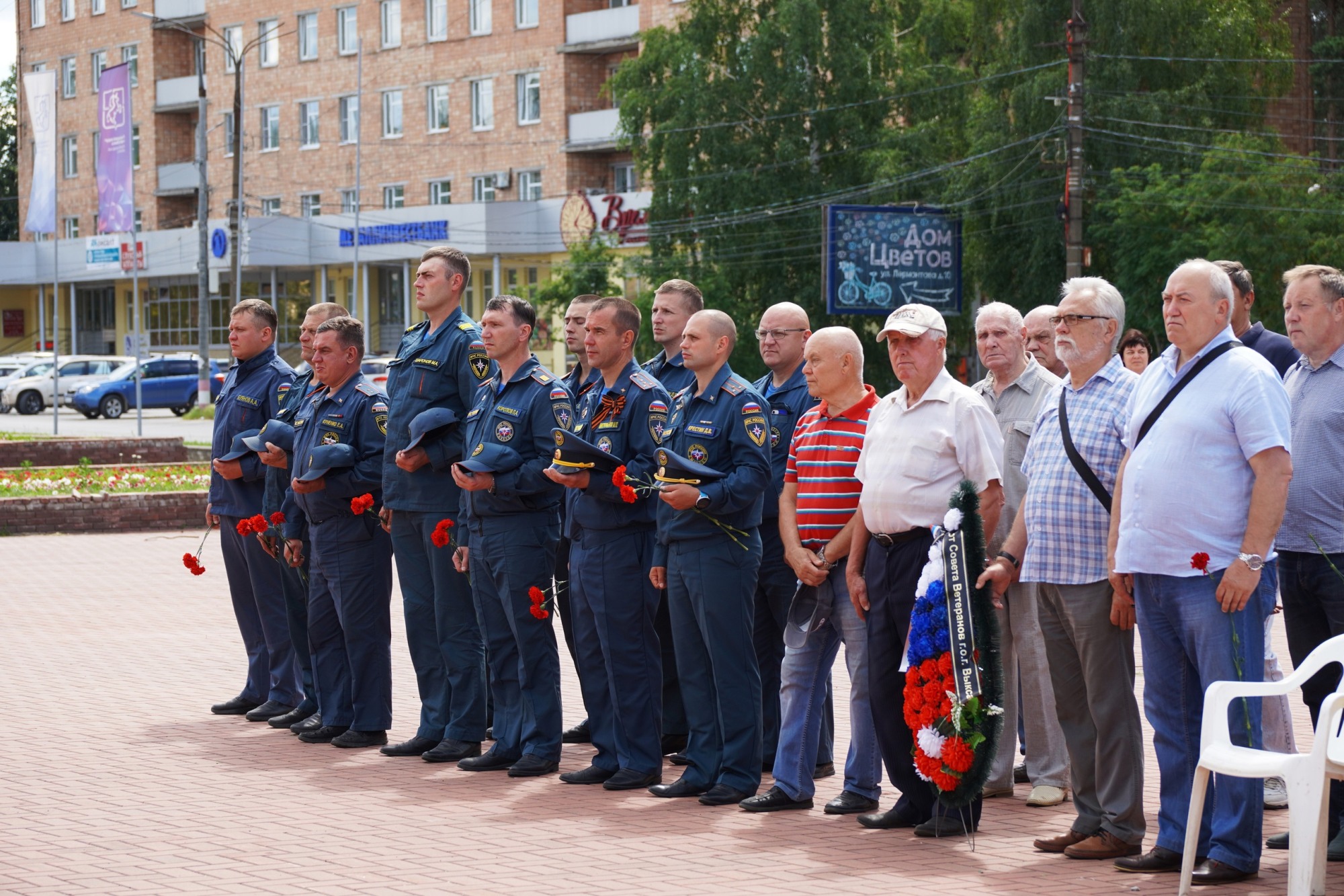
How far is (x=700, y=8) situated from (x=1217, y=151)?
55.1 ft

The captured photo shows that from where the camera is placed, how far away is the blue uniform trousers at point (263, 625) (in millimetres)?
10266

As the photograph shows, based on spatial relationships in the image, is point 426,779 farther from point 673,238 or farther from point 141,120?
point 141,120

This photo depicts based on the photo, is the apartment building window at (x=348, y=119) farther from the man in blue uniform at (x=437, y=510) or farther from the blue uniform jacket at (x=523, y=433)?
the blue uniform jacket at (x=523, y=433)

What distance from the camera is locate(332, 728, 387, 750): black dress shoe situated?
30.6 ft

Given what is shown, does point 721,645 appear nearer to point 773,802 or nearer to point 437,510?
point 773,802

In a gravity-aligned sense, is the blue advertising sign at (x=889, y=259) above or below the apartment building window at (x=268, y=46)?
below

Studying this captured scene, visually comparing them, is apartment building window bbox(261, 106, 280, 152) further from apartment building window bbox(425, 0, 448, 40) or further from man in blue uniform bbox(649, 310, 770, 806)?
man in blue uniform bbox(649, 310, 770, 806)

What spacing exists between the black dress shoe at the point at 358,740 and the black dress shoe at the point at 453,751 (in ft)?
1.65

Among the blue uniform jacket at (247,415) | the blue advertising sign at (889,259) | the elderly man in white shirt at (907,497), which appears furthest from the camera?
the blue advertising sign at (889,259)

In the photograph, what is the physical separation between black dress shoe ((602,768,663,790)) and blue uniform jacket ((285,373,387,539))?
6.92 ft

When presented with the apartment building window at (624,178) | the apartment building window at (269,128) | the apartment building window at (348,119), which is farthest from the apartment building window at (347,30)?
the apartment building window at (624,178)

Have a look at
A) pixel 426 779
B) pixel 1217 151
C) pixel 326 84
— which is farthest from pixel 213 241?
pixel 426 779

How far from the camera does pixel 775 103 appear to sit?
157 feet

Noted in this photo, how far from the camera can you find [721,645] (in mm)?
7785
